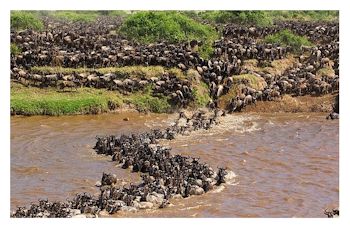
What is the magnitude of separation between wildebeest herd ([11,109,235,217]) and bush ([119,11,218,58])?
10824 millimetres

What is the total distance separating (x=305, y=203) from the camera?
13047 mm

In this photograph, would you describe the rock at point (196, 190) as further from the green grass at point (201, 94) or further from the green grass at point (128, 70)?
the green grass at point (128, 70)

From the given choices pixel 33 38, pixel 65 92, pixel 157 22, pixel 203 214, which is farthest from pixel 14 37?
pixel 203 214

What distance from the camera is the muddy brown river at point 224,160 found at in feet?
42.4

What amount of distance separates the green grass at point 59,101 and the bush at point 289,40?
9.99 metres

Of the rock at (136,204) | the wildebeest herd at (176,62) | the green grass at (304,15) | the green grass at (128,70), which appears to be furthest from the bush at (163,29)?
the green grass at (304,15)

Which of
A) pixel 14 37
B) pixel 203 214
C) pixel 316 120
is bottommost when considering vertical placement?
pixel 203 214

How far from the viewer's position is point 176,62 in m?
24.8

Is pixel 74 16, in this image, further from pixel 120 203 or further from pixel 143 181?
pixel 120 203

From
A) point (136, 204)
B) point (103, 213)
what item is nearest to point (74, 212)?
point (103, 213)

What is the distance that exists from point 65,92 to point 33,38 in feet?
16.0

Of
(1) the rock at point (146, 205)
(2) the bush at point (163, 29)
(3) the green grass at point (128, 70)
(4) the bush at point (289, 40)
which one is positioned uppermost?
(2) the bush at point (163, 29)

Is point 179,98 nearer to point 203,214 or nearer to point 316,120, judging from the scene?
point 316,120

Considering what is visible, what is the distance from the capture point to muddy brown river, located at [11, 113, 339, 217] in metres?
12.9
